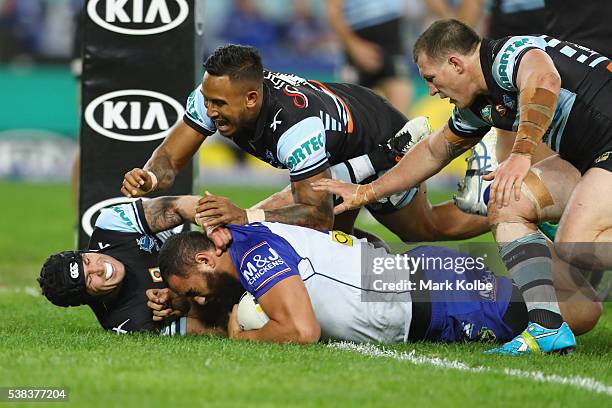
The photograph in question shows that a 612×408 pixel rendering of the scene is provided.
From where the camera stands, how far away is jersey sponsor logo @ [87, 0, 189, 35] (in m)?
8.16

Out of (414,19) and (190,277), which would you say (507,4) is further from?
(414,19)

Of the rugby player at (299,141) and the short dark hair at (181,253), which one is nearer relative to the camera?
the short dark hair at (181,253)

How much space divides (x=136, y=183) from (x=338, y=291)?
1.43 metres

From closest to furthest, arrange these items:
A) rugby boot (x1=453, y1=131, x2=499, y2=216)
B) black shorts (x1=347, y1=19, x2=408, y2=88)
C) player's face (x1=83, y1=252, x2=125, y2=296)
A: player's face (x1=83, y1=252, x2=125, y2=296), rugby boot (x1=453, y1=131, x2=499, y2=216), black shorts (x1=347, y1=19, x2=408, y2=88)

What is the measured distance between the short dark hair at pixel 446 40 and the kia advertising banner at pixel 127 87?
272 centimetres

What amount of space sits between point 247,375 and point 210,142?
1525cm

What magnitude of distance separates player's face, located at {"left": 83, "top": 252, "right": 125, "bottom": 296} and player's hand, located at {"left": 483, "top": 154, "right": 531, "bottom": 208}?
224 cm

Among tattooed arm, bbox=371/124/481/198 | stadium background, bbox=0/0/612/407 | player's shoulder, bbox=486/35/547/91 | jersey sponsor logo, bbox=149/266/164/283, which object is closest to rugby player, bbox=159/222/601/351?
stadium background, bbox=0/0/612/407

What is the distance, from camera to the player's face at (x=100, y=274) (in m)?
6.35

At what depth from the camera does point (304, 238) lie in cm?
611

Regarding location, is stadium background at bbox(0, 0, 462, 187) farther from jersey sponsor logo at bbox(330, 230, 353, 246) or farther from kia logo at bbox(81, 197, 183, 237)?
jersey sponsor logo at bbox(330, 230, 353, 246)

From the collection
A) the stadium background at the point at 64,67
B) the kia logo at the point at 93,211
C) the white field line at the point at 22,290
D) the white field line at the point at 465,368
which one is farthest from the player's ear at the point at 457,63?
the stadium background at the point at 64,67

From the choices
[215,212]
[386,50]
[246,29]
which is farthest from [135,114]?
[246,29]

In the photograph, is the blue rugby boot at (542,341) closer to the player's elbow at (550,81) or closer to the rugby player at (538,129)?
the rugby player at (538,129)
